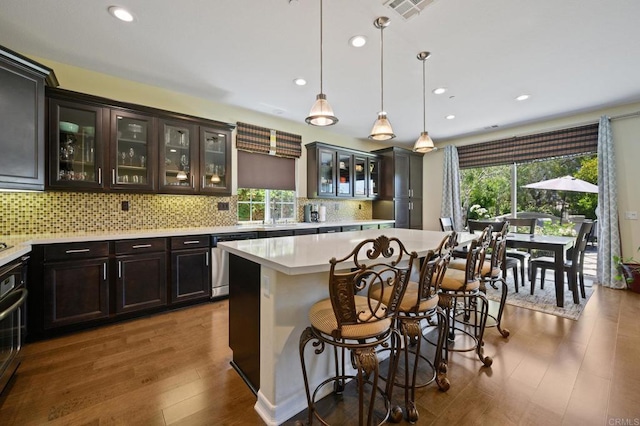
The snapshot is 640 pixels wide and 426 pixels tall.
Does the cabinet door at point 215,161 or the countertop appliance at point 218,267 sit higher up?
the cabinet door at point 215,161

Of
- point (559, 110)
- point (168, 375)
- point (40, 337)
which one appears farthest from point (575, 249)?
point (40, 337)

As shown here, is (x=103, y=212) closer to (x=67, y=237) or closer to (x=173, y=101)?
(x=67, y=237)

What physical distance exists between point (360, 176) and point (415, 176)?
1.49 meters

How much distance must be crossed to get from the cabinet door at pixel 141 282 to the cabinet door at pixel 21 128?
1005 mm

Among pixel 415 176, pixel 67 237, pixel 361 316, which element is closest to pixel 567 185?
pixel 415 176

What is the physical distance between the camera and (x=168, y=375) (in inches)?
76.1

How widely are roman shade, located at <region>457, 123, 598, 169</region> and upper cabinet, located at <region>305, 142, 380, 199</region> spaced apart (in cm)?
199

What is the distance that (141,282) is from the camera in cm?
287

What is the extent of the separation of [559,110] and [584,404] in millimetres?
4341

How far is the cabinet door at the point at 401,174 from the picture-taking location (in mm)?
5691

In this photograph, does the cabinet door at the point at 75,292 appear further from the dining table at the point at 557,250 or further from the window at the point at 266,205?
the dining table at the point at 557,250

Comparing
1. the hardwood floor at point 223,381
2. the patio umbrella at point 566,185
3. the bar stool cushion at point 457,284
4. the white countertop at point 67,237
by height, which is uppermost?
the patio umbrella at point 566,185

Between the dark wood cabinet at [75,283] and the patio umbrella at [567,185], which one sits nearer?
the dark wood cabinet at [75,283]

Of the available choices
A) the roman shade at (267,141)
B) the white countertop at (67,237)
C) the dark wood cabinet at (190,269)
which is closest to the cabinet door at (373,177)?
the roman shade at (267,141)
